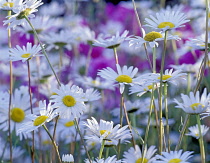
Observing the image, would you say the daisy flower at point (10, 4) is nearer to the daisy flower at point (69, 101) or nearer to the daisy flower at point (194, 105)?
the daisy flower at point (69, 101)

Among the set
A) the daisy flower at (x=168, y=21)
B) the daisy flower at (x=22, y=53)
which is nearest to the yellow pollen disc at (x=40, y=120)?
the daisy flower at (x=22, y=53)

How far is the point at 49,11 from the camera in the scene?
2162 mm

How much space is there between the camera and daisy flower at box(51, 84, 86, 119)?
0.76 metres

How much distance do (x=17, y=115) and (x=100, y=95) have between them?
191 millimetres

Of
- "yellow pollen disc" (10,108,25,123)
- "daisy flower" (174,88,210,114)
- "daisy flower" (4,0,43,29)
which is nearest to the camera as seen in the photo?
"daisy flower" (174,88,210,114)

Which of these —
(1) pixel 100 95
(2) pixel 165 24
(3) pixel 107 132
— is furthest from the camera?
(1) pixel 100 95

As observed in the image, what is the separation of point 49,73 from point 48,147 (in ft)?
0.67

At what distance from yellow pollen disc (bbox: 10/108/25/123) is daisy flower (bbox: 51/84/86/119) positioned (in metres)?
0.34

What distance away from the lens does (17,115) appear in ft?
3.60

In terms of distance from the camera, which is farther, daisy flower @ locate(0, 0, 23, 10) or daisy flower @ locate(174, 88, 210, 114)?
daisy flower @ locate(0, 0, 23, 10)

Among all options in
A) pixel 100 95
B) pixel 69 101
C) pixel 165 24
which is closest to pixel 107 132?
pixel 69 101

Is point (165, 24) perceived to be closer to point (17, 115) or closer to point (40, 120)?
point (40, 120)

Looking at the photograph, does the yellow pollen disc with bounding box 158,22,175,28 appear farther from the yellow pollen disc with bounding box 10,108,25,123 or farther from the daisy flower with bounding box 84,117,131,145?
the yellow pollen disc with bounding box 10,108,25,123

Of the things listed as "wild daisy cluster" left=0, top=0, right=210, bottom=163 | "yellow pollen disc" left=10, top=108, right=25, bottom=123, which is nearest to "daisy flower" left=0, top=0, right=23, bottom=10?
"wild daisy cluster" left=0, top=0, right=210, bottom=163
